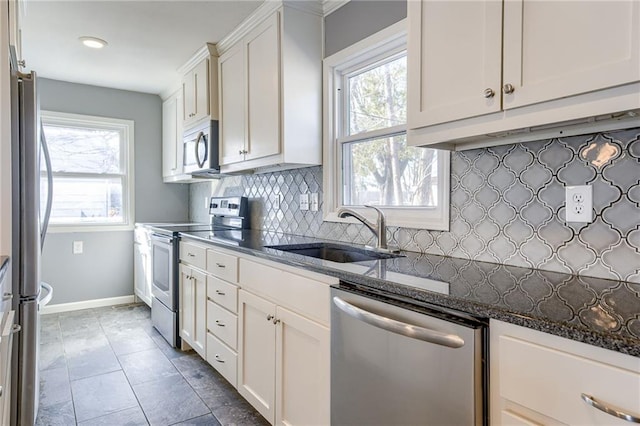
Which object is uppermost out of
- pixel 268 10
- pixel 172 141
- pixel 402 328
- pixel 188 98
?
pixel 268 10

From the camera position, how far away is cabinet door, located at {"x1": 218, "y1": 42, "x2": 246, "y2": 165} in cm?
268

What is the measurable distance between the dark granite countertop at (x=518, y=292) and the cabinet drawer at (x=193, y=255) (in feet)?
3.47

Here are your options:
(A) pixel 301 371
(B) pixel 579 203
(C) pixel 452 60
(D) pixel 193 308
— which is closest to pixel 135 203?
(D) pixel 193 308

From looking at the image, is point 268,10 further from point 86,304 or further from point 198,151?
point 86,304

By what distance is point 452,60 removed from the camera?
1.26 m

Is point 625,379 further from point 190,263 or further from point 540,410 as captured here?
point 190,263

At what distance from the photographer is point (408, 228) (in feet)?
6.02

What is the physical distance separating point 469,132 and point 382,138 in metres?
0.87

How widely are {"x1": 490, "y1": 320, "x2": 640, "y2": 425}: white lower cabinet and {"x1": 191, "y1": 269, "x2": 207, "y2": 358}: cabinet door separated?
76.4 inches

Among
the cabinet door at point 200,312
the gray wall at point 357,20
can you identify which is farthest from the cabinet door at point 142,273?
the gray wall at point 357,20

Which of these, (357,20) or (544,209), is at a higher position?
(357,20)

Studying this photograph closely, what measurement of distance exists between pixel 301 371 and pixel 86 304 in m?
3.42

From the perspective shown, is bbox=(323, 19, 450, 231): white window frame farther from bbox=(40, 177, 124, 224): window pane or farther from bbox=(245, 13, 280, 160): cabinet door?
bbox=(40, 177, 124, 224): window pane

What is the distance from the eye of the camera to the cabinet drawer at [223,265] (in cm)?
208
